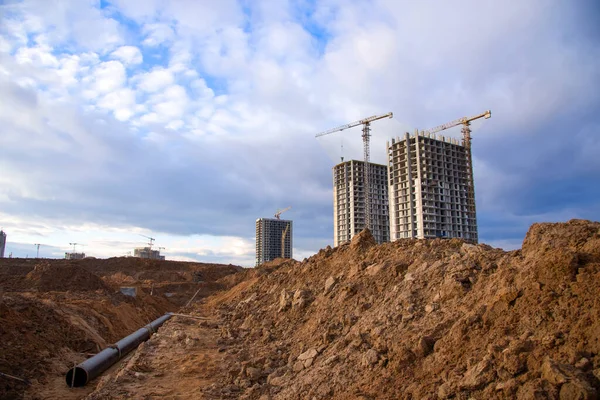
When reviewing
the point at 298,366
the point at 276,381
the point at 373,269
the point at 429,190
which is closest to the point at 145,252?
the point at 429,190

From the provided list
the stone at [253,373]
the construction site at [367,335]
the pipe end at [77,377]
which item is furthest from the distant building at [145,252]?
the stone at [253,373]

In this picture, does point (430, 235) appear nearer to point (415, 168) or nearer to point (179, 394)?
point (415, 168)

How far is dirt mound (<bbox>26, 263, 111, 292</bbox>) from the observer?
99.0 ft

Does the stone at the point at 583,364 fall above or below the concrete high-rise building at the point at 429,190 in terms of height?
below

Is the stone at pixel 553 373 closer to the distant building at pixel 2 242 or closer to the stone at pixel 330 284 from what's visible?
the stone at pixel 330 284

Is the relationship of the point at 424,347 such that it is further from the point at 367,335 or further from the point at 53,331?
the point at 53,331

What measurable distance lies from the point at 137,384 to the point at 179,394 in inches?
49.4

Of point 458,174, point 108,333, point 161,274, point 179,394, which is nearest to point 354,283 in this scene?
point 179,394

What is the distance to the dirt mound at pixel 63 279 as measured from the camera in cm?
3017

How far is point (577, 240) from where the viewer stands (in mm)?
6816

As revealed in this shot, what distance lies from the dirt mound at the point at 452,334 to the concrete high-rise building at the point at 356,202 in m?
73.6

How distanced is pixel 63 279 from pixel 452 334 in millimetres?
33522

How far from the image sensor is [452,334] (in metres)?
6.12

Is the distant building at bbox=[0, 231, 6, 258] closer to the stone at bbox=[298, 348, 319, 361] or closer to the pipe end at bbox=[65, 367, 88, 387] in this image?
the pipe end at bbox=[65, 367, 88, 387]
